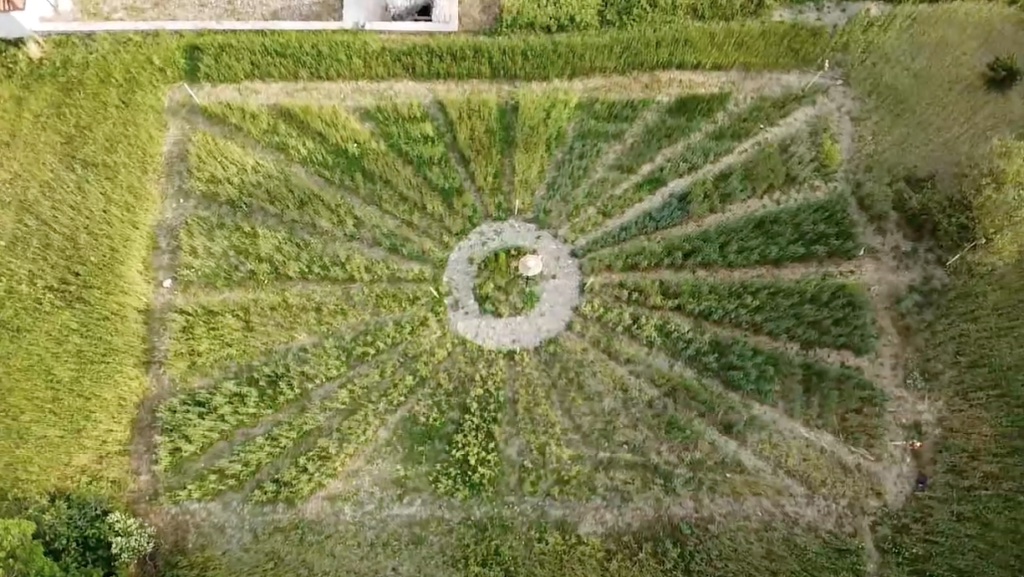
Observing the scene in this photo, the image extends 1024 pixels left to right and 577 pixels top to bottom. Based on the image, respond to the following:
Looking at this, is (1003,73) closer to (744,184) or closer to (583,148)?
(744,184)

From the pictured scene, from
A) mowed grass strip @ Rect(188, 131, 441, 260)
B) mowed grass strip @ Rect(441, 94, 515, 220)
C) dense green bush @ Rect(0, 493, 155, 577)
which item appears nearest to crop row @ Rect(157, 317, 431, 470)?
dense green bush @ Rect(0, 493, 155, 577)

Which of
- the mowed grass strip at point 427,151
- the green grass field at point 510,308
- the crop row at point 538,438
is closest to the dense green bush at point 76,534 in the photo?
the green grass field at point 510,308

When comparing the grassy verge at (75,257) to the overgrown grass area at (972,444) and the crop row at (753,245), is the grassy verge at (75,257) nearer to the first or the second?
→ the crop row at (753,245)

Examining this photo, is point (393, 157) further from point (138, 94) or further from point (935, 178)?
point (935, 178)

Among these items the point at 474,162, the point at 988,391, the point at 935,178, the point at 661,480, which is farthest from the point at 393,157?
the point at 988,391

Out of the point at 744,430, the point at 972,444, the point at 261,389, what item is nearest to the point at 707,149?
the point at 744,430
